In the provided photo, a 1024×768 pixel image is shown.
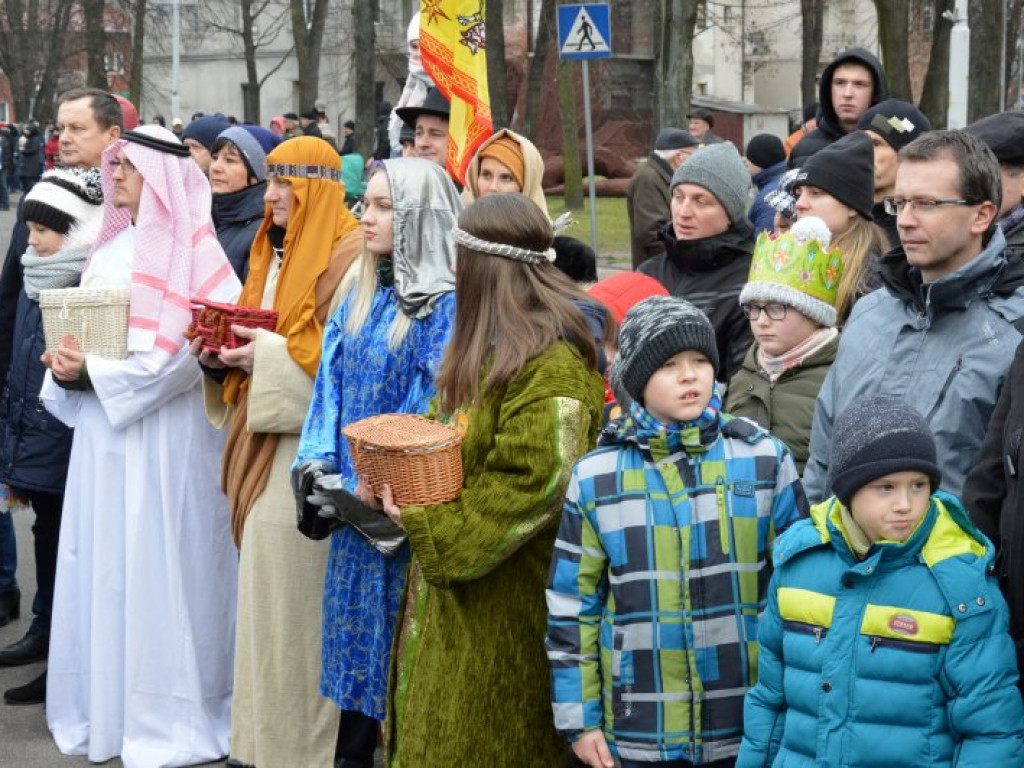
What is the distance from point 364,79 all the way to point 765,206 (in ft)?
63.1

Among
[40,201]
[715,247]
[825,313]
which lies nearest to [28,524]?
[40,201]

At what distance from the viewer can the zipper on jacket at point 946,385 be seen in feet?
12.1

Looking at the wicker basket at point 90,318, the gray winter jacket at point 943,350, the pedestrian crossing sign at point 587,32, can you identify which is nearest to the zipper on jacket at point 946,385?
the gray winter jacket at point 943,350

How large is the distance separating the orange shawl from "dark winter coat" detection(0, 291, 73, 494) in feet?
4.30

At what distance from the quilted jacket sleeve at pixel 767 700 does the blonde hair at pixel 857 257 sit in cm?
154

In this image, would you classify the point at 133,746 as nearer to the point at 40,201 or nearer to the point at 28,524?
the point at 40,201

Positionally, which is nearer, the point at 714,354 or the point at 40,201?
the point at 714,354

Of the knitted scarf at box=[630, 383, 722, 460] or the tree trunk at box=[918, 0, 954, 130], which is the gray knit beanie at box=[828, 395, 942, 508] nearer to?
the knitted scarf at box=[630, 383, 722, 460]

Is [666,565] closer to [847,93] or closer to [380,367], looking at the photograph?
[380,367]

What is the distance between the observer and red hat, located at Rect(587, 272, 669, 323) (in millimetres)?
5055

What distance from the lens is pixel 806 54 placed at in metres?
35.0

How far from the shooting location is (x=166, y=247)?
19.5ft

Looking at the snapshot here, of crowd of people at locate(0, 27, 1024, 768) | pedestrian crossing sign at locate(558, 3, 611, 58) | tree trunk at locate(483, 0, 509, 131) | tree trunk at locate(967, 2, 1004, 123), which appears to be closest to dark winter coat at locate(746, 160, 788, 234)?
crowd of people at locate(0, 27, 1024, 768)

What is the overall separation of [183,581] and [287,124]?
1867 cm
